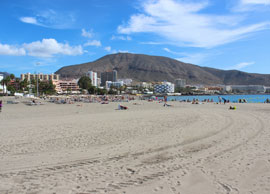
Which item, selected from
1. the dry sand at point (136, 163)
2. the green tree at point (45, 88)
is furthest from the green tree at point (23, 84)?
the dry sand at point (136, 163)

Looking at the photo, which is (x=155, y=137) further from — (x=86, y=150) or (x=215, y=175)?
(x=215, y=175)

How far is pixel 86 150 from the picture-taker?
650 centimetres

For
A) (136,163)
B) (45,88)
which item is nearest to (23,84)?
(45,88)

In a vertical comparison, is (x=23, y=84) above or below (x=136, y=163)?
above

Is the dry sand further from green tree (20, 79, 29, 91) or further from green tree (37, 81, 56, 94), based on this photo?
green tree (37, 81, 56, 94)

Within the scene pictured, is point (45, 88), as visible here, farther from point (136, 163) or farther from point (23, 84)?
point (136, 163)

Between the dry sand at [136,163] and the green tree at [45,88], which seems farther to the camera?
the green tree at [45,88]

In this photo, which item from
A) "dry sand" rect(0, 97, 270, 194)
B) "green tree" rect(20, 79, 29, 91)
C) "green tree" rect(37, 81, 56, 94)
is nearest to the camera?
"dry sand" rect(0, 97, 270, 194)

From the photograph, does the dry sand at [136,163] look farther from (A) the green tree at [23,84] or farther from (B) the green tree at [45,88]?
(B) the green tree at [45,88]

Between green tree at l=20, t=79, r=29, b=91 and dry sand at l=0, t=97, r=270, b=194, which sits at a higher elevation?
green tree at l=20, t=79, r=29, b=91

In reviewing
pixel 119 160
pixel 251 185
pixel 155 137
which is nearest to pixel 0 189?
pixel 119 160

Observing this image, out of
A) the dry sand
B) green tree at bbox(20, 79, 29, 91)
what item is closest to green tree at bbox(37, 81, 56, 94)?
green tree at bbox(20, 79, 29, 91)

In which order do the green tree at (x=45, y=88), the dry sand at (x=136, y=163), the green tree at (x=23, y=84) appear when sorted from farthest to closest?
the green tree at (x=45, y=88) < the green tree at (x=23, y=84) < the dry sand at (x=136, y=163)

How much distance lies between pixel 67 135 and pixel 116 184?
5233mm
